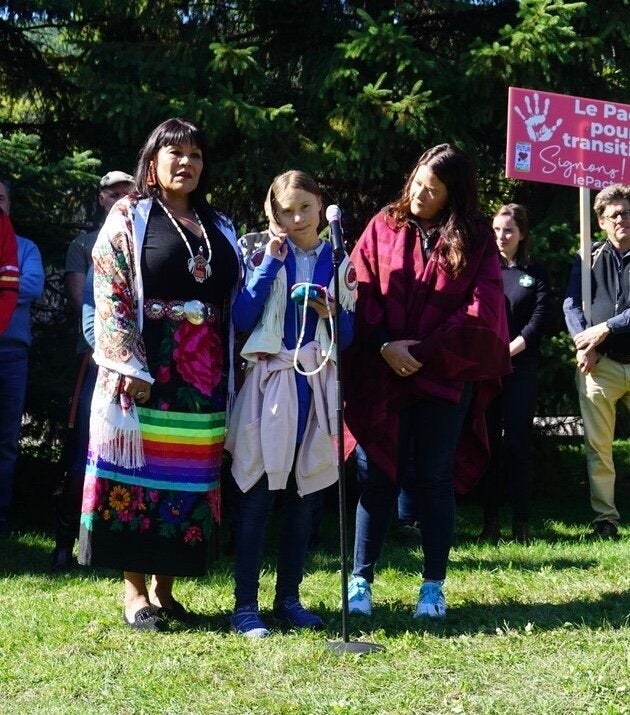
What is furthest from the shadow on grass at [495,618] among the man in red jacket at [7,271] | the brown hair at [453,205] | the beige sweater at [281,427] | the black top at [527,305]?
the man in red jacket at [7,271]

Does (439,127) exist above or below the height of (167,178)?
above

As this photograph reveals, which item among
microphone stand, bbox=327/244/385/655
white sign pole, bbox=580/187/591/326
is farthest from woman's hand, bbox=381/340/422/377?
white sign pole, bbox=580/187/591/326

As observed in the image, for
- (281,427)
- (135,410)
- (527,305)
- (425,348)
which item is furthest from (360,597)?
(527,305)

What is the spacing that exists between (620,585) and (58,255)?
4527mm

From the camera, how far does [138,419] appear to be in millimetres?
4453

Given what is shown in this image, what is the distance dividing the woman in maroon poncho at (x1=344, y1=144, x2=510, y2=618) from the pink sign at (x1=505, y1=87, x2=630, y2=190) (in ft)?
8.06

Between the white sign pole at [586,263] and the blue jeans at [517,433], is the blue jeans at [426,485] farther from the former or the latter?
the white sign pole at [586,263]

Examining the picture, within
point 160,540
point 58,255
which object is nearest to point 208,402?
point 160,540

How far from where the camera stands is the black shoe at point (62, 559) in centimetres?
600

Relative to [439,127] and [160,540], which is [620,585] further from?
[439,127]

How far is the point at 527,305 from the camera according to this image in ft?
23.1

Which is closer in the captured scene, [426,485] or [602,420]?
[426,485]

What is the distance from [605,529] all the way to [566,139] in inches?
104

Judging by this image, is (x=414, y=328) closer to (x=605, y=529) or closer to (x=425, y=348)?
(x=425, y=348)
